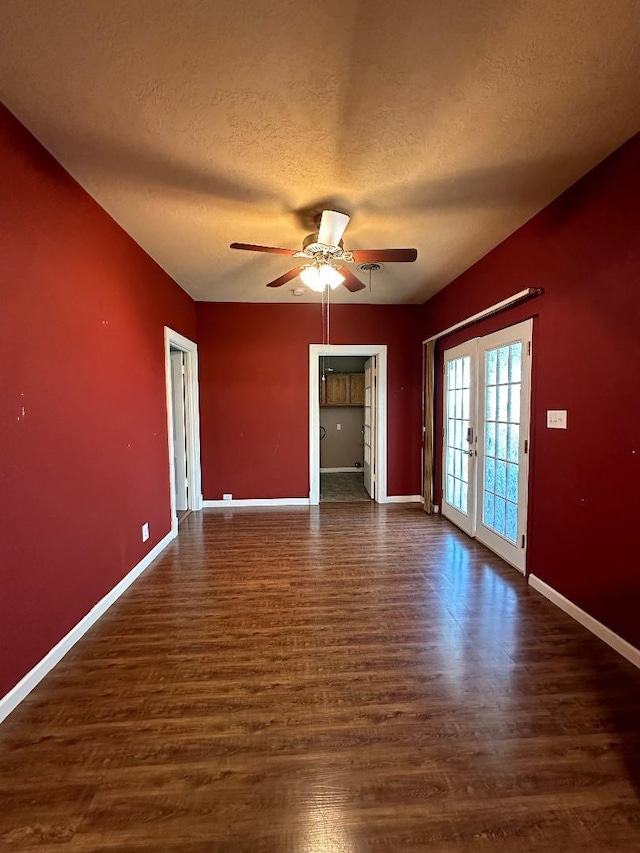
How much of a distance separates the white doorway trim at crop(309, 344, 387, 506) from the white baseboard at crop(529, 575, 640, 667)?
244 cm

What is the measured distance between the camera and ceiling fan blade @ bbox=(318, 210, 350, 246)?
7.20 feet

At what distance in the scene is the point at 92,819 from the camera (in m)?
1.18

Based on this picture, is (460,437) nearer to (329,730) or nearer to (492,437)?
(492,437)

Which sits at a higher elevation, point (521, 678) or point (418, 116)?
point (418, 116)

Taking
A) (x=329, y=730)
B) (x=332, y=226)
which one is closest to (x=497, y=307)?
(x=332, y=226)

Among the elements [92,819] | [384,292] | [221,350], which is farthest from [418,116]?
[221,350]

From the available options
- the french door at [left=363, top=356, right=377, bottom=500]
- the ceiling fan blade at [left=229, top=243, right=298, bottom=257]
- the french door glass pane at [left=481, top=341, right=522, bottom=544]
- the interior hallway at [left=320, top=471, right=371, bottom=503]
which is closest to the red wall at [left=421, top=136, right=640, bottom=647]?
the french door glass pane at [left=481, top=341, right=522, bottom=544]

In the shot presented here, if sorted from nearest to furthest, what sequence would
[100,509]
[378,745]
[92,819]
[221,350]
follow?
[92,819], [378,745], [100,509], [221,350]

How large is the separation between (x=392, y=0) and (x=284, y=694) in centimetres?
280

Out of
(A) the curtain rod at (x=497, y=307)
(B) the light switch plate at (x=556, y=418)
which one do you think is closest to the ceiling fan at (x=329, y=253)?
(A) the curtain rod at (x=497, y=307)

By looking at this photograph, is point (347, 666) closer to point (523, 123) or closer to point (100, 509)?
point (100, 509)

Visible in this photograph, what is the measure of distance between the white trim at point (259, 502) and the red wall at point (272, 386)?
6cm

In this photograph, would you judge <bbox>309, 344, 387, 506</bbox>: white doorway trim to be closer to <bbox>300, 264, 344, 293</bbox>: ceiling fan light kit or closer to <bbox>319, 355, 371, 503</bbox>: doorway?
<bbox>319, 355, 371, 503</bbox>: doorway

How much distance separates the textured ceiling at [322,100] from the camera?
1.27m
